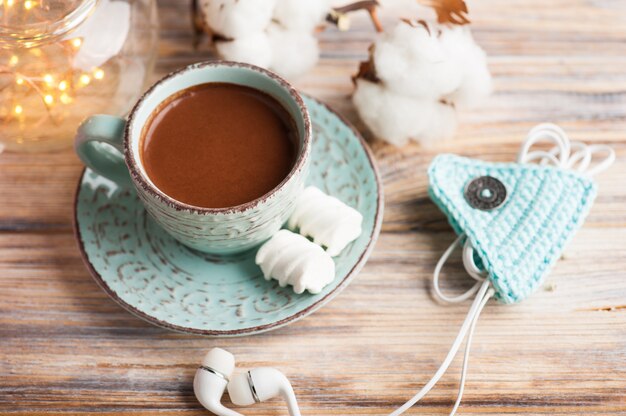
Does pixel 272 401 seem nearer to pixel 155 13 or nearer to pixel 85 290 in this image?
pixel 85 290

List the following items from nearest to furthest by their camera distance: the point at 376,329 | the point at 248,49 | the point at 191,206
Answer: the point at 191,206
the point at 376,329
the point at 248,49

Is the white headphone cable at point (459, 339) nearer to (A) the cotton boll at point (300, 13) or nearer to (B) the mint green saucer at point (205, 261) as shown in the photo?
(B) the mint green saucer at point (205, 261)

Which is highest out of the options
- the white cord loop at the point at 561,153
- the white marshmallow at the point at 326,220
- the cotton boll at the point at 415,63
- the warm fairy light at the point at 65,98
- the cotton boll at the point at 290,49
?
the cotton boll at the point at 415,63

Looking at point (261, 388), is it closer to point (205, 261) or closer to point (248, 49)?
point (205, 261)

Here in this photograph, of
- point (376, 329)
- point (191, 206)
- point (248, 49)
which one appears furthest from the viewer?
point (248, 49)

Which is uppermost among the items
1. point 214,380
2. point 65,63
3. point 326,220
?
point 65,63

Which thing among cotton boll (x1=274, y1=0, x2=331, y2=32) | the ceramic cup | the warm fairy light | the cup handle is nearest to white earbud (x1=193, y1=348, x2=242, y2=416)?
→ the ceramic cup

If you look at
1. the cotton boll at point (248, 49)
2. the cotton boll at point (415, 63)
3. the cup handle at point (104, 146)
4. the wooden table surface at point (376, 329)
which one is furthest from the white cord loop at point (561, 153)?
the cup handle at point (104, 146)

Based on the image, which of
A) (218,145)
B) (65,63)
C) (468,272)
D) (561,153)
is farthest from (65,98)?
(561,153)
